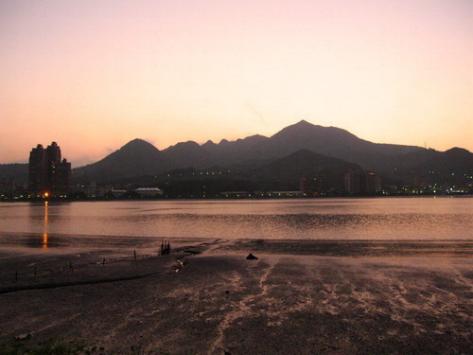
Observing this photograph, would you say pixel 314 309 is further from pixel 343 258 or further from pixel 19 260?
pixel 19 260

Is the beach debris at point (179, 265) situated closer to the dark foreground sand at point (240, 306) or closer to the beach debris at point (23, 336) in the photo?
the dark foreground sand at point (240, 306)

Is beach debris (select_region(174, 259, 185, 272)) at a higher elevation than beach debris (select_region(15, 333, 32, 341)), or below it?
below

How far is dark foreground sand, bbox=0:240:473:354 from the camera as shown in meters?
19.3

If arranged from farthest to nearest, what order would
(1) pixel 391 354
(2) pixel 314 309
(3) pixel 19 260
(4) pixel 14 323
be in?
(3) pixel 19 260, (2) pixel 314 309, (4) pixel 14 323, (1) pixel 391 354

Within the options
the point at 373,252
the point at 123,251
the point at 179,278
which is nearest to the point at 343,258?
the point at 373,252

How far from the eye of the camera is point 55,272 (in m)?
37.2

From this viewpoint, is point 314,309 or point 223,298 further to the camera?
point 223,298

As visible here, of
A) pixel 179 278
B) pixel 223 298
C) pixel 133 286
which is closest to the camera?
pixel 223 298

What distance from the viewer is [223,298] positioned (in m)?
27.5

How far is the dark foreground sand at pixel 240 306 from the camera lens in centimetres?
1928

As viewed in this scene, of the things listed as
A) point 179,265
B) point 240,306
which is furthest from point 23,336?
point 179,265

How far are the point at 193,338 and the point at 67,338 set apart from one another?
242 inches

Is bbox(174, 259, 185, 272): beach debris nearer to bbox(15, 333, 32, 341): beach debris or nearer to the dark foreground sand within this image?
the dark foreground sand

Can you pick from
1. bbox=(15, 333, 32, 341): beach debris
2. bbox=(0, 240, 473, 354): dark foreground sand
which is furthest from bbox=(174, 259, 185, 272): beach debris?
bbox=(15, 333, 32, 341): beach debris
